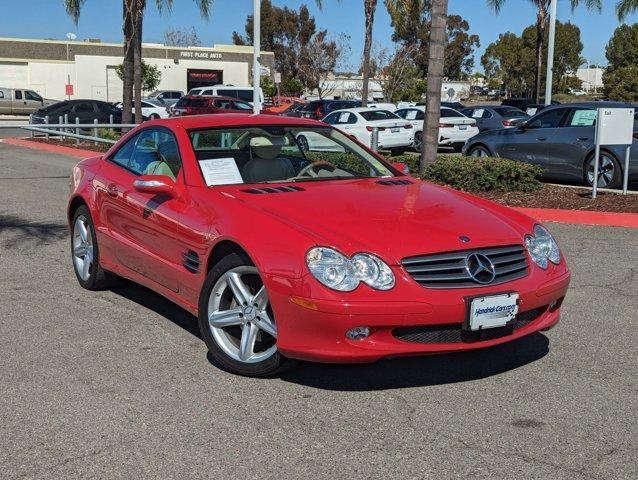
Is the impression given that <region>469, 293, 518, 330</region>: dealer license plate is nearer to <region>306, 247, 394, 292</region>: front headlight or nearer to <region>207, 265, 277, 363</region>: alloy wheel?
<region>306, 247, 394, 292</region>: front headlight

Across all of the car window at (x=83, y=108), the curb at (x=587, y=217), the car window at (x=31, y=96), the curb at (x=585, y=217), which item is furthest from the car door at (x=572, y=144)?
the car window at (x=31, y=96)

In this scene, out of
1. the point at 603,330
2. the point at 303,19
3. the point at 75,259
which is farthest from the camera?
the point at 303,19

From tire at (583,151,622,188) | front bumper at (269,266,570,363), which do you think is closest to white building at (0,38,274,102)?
tire at (583,151,622,188)

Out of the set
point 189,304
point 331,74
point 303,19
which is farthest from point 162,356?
point 303,19

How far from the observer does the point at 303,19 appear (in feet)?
287

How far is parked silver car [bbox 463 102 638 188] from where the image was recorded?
13.1 metres

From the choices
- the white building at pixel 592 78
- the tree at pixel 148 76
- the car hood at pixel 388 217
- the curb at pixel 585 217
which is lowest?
the curb at pixel 585 217

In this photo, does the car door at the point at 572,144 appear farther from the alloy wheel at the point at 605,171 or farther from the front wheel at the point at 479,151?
the front wheel at the point at 479,151

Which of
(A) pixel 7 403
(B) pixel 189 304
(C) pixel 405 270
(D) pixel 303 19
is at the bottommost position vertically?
(A) pixel 7 403

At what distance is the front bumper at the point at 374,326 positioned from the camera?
4.23 m

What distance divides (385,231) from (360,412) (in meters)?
1.00

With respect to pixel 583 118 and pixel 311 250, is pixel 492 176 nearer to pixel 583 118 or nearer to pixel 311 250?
pixel 583 118

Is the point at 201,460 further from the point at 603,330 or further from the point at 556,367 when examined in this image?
the point at 603,330

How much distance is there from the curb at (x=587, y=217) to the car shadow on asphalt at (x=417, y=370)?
5.42 m
